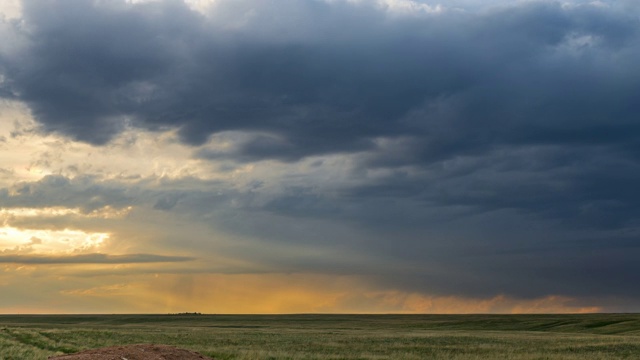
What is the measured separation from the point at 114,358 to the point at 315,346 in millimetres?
31686

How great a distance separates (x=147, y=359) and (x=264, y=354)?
17778 millimetres

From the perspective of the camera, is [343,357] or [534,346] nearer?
[343,357]

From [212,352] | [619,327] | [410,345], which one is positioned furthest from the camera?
[619,327]

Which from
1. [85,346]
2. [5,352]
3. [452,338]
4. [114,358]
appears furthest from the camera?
[452,338]

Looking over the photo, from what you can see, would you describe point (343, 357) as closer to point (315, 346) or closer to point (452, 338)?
point (315, 346)

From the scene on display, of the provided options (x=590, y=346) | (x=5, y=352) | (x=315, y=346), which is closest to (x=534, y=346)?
(x=590, y=346)

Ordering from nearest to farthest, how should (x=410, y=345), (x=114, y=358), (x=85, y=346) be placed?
(x=114, y=358), (x=85, y=346), (x=410, y=345)

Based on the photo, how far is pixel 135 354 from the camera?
2195 cm

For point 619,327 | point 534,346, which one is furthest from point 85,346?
point 619,327

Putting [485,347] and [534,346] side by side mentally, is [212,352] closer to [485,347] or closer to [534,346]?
[485,347]

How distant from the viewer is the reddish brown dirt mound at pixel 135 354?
69.1 feet

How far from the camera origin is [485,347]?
50.1 meters

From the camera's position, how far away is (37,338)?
160 feet

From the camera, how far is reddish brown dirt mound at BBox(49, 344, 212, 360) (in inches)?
829
